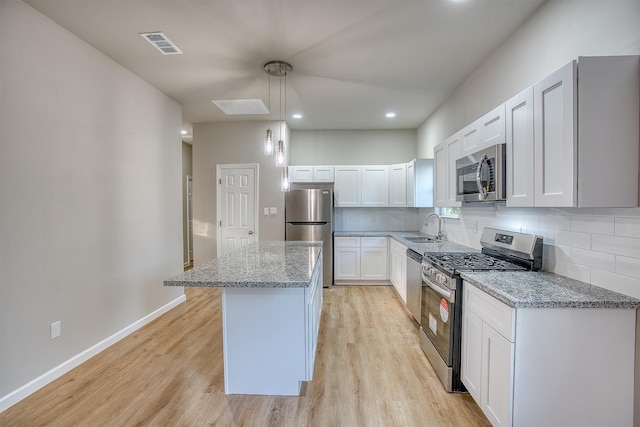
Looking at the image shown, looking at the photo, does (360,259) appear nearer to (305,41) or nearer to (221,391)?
(221,391)

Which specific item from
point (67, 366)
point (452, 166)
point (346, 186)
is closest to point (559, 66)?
point (452, 166)

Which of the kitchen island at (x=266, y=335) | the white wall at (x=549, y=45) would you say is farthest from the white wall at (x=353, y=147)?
the kitchen island at (x=266, y=335)

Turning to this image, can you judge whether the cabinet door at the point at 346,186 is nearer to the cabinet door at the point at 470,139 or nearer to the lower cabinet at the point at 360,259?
the lower cabinet at the point at 360,259

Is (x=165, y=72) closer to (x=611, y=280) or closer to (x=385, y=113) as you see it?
(x=385, y=113)

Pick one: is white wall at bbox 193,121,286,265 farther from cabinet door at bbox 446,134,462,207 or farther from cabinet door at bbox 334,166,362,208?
cabinet door at bbox 446,134,462,207

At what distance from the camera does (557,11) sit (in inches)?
75.8

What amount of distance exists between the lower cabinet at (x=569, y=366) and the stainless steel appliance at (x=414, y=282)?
1.36 metres

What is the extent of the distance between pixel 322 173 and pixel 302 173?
346 mm

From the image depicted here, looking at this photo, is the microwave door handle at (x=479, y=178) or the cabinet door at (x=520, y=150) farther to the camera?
the microwave door handle at (x=479, y=178)

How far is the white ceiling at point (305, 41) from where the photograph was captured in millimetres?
2082

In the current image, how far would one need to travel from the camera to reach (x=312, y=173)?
16.3 ft

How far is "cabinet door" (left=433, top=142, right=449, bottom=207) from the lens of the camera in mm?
3068

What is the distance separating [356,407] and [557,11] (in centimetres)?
296

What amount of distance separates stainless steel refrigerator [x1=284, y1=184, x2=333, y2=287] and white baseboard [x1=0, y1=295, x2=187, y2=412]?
2235 millimetres
